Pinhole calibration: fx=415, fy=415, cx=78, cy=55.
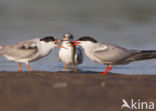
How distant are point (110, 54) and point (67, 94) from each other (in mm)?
2418

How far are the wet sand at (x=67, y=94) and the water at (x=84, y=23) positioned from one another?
3.14 m

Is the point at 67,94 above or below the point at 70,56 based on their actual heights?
below

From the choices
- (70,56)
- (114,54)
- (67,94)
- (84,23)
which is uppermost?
(84,23)

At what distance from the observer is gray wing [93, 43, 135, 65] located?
6.69 meters

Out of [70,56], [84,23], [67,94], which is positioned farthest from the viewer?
[84,23]

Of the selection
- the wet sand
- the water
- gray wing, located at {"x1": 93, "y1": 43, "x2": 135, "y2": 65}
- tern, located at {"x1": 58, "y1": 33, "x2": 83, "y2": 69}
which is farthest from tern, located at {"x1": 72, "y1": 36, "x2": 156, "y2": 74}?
tern, located at {"x1": 58, "y1": 33, "x2": 83, "y2": 69}

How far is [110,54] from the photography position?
6707mm

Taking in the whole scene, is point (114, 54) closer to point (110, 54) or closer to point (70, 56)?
point (110, 54)

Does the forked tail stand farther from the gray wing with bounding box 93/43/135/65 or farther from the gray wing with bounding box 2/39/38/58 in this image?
the gray wing with bounding box 2/39/38/58

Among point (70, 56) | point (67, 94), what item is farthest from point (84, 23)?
point (67, 94)

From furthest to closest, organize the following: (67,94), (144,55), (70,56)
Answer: (70,56), (144,55), (67,94)

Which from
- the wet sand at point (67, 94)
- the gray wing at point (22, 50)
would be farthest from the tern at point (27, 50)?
the wet sand at point (67, 94)

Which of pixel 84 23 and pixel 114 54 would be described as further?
pixel 84 23

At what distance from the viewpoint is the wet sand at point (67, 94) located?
4082 mm
